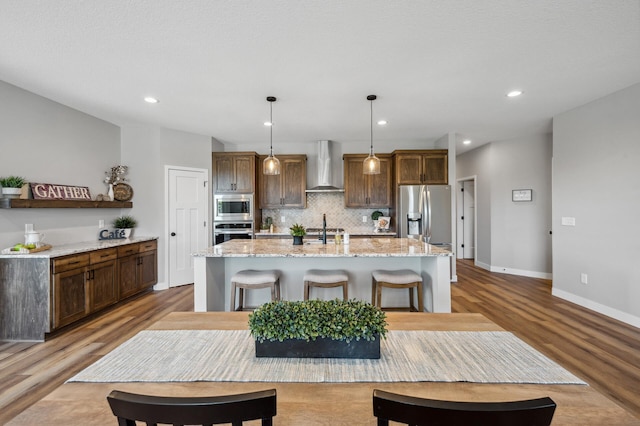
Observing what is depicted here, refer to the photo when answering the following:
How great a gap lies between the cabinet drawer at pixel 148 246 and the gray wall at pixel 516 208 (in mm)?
6239

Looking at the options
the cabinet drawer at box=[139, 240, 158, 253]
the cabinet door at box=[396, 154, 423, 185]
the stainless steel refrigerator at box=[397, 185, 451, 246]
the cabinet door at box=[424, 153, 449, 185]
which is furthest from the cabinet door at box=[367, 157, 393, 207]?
the cabinet drawer at box=[139, 240, 158, 253]

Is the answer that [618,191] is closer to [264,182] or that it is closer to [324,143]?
[324,143]

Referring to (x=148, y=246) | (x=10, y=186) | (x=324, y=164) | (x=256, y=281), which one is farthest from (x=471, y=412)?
(x=324, y=164)

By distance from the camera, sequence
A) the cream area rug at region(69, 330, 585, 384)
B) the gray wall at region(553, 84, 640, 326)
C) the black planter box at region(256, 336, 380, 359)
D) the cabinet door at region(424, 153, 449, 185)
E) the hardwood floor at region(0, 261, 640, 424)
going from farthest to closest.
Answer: the cabinet door at region(424, 153, 449, 185) → the gray wall at region(553, 84, 640, 326) → the hardwood floor at region(0, 261, 640, 424) → the black planter box at region(256, 336, 380, 359) → the cream area rug at region(69, 330, 585, 384)

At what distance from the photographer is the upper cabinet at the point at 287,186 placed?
17.7 ft

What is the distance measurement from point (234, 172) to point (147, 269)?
7.04 ft

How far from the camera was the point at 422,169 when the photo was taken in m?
5.11

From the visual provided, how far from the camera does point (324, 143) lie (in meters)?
5.44

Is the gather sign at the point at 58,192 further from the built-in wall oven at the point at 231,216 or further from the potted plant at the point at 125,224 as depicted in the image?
the built-in wall oven at the point at 231,216

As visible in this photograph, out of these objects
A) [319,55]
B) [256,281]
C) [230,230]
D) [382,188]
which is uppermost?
[319,55]

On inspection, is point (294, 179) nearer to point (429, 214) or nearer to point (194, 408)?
point (429, 214)

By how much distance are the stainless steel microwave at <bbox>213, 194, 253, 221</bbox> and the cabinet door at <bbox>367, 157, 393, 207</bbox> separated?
2.29 meters

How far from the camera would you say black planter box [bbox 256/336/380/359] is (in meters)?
1.00

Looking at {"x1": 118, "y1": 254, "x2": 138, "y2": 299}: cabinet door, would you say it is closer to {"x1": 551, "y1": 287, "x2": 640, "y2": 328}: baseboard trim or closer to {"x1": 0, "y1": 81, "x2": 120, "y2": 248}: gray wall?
→ {"x1": 0, "y1": 81, "x2": 120, "y2": 248}: gray wall
